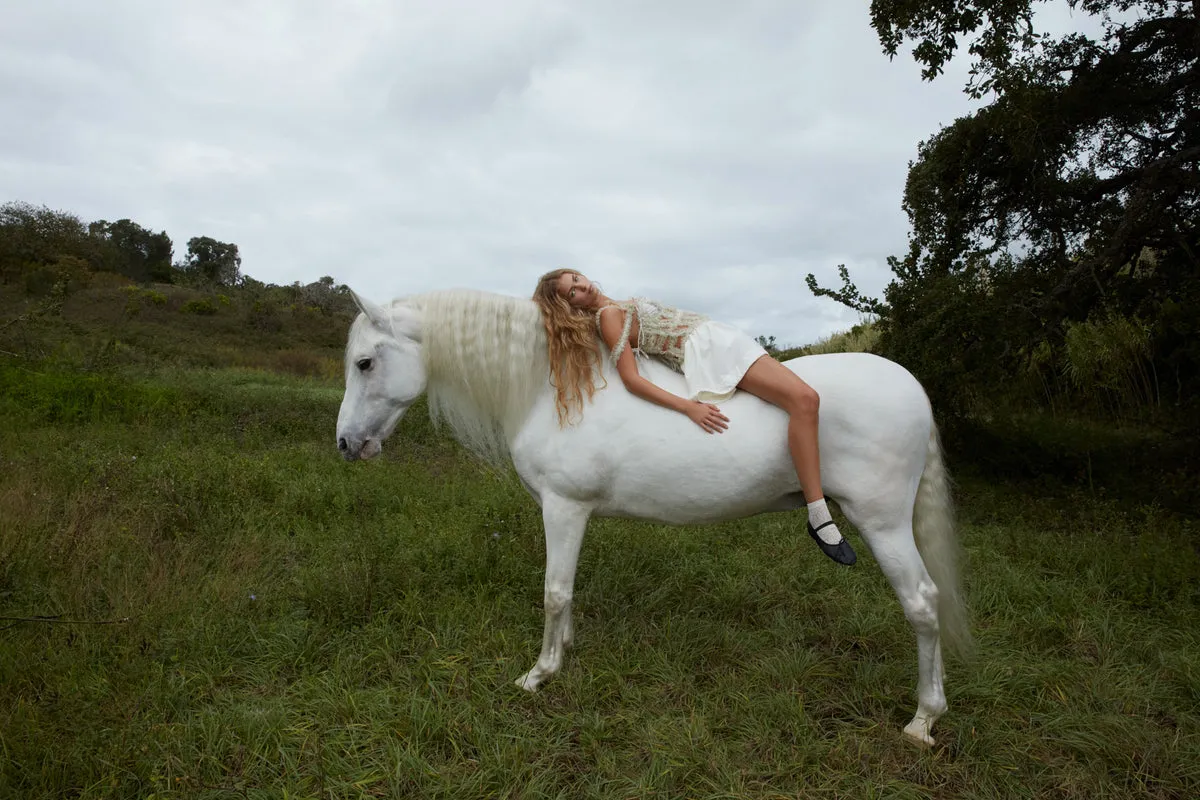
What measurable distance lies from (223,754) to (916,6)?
6685mm

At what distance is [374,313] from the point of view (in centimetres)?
289

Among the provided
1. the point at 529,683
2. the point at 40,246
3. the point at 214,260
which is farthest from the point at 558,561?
the point at 214,260

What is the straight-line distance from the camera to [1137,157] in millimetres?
6332

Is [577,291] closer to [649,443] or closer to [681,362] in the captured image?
[681,362]

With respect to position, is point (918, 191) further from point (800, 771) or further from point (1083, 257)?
point (800, 771)

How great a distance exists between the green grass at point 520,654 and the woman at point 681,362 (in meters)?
0.90

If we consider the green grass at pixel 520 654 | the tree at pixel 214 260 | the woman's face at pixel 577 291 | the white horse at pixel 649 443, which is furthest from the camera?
the tree at pixel 214 260

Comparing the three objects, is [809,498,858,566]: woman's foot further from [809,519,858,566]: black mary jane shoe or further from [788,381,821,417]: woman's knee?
[788,381,821,417]: woman's knee

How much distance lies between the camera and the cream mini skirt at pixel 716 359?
271 cm

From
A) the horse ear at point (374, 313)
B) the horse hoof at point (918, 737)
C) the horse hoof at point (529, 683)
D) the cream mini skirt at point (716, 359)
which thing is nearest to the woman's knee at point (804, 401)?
the cream mini skirt at point (716, 359)

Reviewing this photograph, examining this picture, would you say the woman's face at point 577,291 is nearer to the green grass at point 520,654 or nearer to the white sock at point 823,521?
the white sock at point 823,521

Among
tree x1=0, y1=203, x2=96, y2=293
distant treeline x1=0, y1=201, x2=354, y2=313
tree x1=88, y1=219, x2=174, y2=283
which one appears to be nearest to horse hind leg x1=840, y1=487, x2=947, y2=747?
distant treeline x1=0, y1=201, x2=354, y2=313

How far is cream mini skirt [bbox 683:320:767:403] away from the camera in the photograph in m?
2.71

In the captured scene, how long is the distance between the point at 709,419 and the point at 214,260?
39.1 metres
